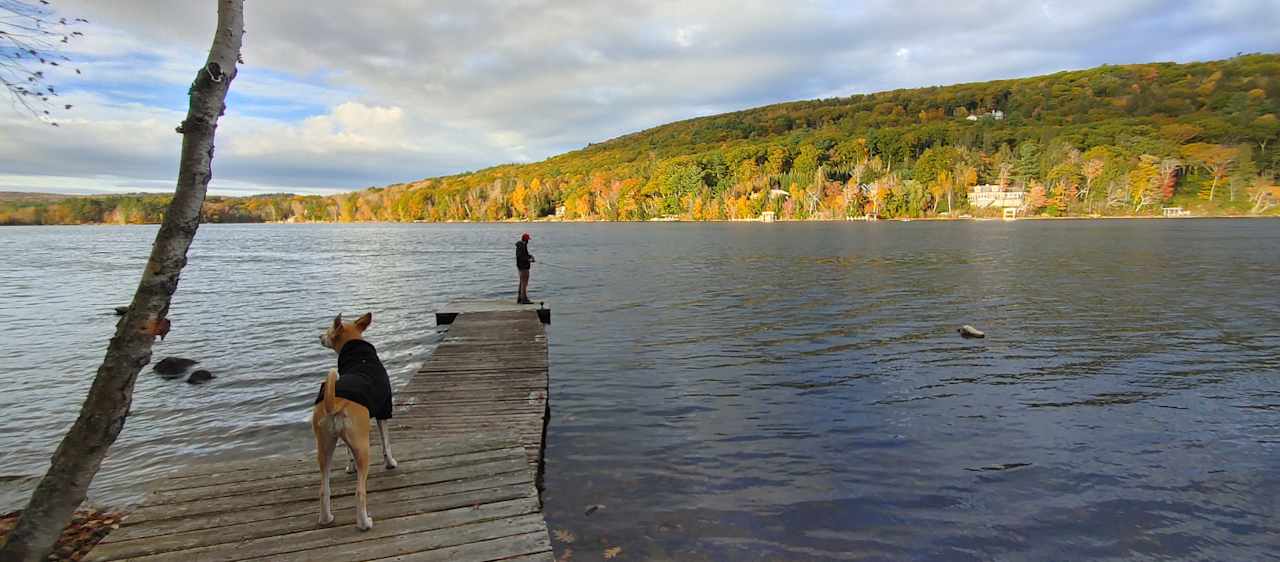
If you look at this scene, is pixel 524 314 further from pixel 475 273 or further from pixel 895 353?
pixel 475 273

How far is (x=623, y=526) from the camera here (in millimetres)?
7316

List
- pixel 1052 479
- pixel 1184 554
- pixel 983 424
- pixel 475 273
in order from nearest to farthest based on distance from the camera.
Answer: pixel 1184 554, pixel 1052 479, pixel 983 424, pixel 475 273

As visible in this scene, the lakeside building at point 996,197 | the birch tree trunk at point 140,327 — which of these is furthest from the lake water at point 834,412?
the lakeside building at point 996,197

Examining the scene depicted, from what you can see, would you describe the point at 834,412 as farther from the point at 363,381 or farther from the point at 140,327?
the point at 140,327

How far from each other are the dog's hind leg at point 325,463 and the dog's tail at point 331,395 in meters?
0.20

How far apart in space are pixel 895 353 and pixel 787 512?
975cm

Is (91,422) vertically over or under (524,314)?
over

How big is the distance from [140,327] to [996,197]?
197 metres

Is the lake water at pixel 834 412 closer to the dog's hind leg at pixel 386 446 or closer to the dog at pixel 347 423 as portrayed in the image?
the dog's hind leg at pixel 386 446

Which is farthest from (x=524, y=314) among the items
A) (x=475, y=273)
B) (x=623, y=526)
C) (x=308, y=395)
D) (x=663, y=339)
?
(x=475, y=273)

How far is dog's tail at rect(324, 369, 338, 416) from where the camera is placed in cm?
461

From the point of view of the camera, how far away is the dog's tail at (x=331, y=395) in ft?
15.1

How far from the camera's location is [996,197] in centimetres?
16988

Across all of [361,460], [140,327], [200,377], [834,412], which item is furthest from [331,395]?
[200,377]
